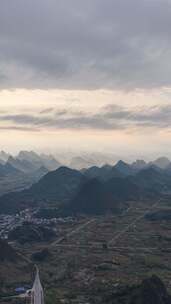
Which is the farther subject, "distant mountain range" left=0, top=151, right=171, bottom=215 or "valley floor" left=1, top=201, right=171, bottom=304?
"distant mountain range" left=0, top=151, right=171, bottom=215

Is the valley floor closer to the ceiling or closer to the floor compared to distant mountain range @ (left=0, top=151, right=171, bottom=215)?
closer to the floor

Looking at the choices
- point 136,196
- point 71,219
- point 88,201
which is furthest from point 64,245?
point 136,196

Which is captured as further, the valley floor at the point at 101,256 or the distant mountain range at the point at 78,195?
the distant mountain range at the point at 78,195

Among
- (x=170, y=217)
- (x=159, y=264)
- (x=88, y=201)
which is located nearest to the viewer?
(x=159, y=264)

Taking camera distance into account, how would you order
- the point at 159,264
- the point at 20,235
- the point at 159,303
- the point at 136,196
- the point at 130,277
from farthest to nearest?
1. the point at 136,196
2. the point at 20,235
3. the point at 159,264
4. the point at 130,277
5. the point at 159,303

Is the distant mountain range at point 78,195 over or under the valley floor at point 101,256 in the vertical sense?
over

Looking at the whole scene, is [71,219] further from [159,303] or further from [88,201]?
[159,303]

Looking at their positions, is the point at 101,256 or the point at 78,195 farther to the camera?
the point at 78,195

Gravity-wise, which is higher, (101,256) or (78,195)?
(78,195)

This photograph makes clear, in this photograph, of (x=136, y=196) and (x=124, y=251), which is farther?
(x=136, y=196)

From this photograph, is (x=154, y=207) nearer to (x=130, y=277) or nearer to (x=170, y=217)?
(x=170, y=217)
